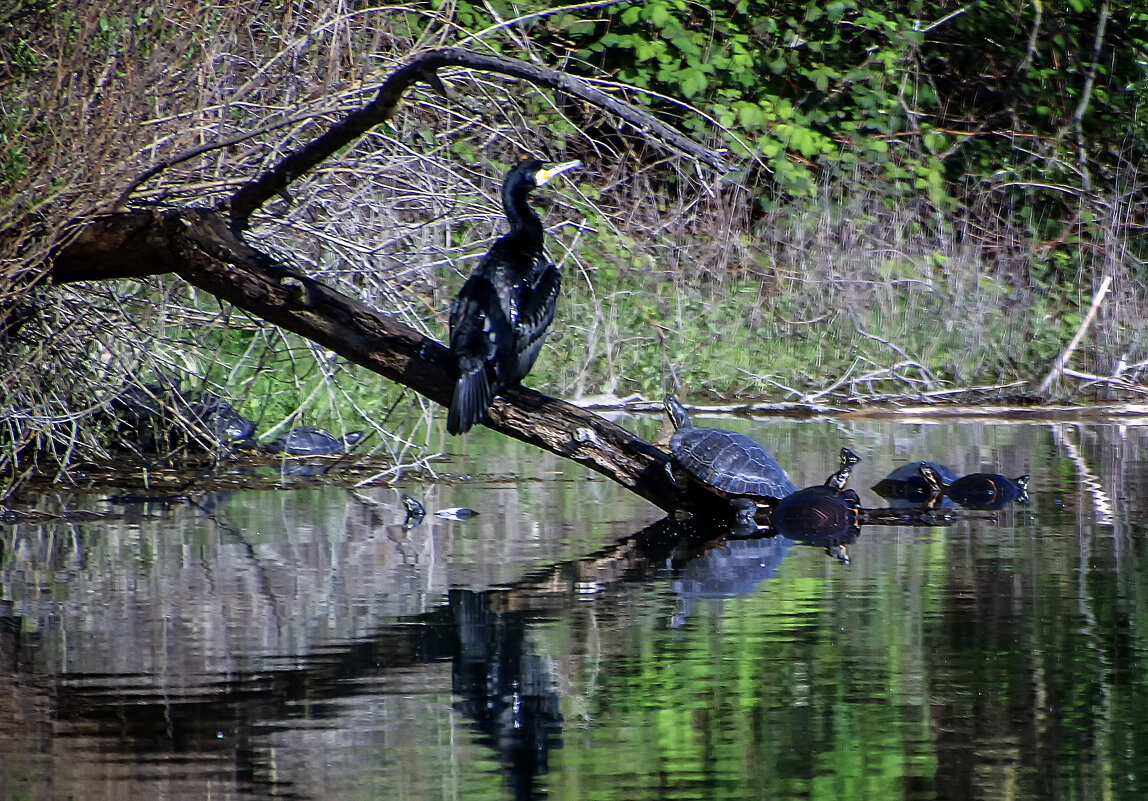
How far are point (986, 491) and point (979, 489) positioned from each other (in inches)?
1.5

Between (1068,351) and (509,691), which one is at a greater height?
(1068,351)

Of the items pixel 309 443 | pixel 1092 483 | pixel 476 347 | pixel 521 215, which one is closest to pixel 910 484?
pixel 1092 483

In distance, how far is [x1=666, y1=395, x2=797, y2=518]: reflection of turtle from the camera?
7500 millimetres

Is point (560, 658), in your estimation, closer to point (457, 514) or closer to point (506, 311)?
point (506, 311)

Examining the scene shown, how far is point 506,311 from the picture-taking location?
22.2 ft

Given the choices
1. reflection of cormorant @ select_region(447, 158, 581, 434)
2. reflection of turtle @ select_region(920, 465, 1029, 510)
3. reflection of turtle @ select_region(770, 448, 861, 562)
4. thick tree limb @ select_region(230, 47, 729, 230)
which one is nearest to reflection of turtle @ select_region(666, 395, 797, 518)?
reflection of turtle @ select_region(770, 448, 861, 562)

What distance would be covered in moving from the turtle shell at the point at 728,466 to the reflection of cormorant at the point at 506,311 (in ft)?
3.55

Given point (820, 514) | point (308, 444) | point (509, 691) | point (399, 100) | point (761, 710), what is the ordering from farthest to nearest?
point (308, 444), point (820, 514), point (399, 100), point (509, 691), point (761, 710)

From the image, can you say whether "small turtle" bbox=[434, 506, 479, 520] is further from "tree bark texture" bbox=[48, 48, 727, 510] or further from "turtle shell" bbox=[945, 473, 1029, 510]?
"turtle shell" bbox=[945, 473, 1029, 510]

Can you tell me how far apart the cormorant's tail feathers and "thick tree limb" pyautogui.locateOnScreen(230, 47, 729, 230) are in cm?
108

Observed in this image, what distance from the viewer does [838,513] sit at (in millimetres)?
7188

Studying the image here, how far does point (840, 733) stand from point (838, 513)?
3.55 metres

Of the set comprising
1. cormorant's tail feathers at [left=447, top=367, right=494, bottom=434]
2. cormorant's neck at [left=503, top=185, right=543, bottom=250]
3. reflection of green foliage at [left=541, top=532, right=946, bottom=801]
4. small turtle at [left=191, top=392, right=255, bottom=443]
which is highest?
cormorant's neck at [left=503, top=185, right=543, bottom=250]

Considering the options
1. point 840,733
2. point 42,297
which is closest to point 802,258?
point 42,297
